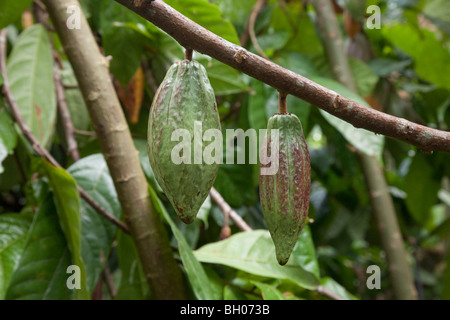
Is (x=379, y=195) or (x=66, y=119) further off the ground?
(x=66, y=119)

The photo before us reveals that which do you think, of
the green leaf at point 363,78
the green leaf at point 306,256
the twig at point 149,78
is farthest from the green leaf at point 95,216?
the green leaf at point 363,78

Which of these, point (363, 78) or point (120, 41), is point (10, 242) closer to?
point (120, 41)

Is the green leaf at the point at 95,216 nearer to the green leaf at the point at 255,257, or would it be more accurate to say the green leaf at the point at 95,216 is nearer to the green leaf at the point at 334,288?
the green leaf at the point at 255,257

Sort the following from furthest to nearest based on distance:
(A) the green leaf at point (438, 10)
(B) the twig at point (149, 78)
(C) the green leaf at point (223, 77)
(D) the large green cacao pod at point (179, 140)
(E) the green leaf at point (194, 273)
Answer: (A) the green leaf at point (438, 10) < (B) the twig at point (149, 78) < (C) the green leaf at point (223, 77) < (E) the green leaf at point (194, 273) < (D) the large green cacao pod at point (179, 140)

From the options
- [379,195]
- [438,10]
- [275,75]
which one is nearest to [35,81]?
[275,75]

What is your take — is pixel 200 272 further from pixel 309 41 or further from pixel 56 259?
pixel 309 41

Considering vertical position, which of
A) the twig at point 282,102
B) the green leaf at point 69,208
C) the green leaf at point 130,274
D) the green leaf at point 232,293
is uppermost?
the twig at point 282,102
